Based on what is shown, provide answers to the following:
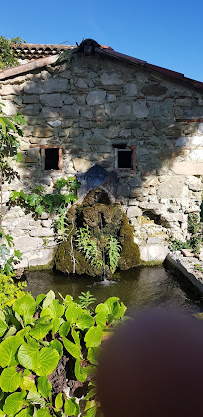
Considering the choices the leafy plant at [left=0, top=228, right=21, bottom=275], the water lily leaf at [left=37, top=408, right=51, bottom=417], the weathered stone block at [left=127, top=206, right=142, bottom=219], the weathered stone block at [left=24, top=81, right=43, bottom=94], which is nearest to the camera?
the water lily leaf at [left=37, top=408, right=51, bottom=417]

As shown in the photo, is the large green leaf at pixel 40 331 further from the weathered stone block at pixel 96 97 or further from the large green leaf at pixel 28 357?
the weathered stone block at pixel 96 97

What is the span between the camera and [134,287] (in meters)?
4.27

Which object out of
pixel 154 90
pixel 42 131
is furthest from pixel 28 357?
pixel 154 90

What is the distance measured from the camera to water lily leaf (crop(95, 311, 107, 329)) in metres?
1.46

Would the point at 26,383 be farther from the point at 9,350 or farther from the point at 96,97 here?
the point at 96,97

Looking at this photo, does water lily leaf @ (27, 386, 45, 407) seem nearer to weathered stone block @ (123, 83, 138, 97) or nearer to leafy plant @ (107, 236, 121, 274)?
leafy plant @ (107, 236, 121, 274)

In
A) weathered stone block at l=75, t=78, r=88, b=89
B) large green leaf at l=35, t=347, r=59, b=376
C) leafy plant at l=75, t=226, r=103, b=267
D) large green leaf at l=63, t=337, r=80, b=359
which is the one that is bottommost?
leafy plant at l=75, t=226, r=103, b=267

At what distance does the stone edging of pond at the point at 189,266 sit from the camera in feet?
13.0

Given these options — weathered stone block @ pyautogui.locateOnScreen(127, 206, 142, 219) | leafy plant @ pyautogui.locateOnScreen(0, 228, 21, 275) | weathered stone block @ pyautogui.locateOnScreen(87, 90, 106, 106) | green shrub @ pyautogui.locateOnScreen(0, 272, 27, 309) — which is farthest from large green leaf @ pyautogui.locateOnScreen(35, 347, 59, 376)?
weathered stone block @ pyautogui.locateOnScreen(87, 90, 106, 106)

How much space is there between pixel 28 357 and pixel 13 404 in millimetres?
175

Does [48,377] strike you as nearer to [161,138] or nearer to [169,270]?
[169,270]

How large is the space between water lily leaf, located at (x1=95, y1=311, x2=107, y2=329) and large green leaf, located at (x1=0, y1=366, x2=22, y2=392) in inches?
16.5

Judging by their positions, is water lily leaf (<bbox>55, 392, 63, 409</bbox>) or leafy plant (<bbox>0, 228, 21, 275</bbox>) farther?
leafy plant (<bbox>0, 228, 21, 275</bbox>)

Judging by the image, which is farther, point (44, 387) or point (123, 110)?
point (123, 110)
